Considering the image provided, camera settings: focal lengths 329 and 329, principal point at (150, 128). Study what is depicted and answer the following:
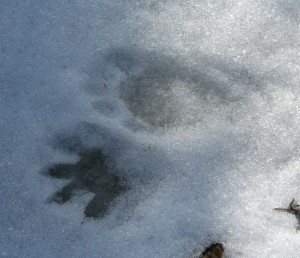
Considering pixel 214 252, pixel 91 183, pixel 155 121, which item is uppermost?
pixel 155 121

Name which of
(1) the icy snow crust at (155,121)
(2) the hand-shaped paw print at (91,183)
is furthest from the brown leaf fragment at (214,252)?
(2) the hand-shaped paw print at (91,183)

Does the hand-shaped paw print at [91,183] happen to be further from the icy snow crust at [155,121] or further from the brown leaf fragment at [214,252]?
the brown leaf fragment at [214,252]

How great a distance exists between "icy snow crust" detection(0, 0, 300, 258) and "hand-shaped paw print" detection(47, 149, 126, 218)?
0.05 m

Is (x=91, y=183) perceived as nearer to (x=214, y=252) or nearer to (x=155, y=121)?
(x=155, y=121)

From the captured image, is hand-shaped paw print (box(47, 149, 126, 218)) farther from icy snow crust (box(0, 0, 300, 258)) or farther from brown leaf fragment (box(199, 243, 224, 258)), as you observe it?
brown leaf fragment (box(199, 243, 224, 258))

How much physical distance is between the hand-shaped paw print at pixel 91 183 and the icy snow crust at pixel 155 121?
0.05 meters

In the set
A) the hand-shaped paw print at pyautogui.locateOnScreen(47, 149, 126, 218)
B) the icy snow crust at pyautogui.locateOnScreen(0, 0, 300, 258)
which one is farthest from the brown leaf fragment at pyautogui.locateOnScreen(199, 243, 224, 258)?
the hand-shaped paw print at pyautogui.locateOnScreen(47, 149, 126, 218)

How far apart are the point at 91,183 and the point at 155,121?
1.74 ft

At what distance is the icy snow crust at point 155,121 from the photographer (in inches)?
75.5

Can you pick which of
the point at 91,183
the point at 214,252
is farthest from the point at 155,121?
the point at 214,252

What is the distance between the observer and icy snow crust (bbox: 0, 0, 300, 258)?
1.92 meters

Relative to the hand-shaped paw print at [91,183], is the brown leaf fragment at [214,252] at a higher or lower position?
lower

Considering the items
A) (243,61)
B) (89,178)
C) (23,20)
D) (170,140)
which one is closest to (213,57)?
(243,61)

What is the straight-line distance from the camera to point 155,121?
1.98 m
